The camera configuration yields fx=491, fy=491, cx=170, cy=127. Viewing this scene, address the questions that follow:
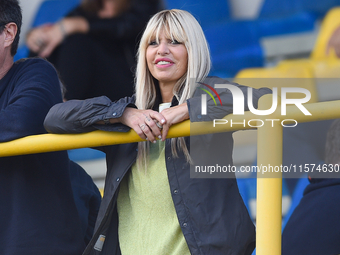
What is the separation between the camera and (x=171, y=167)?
1.33 meters

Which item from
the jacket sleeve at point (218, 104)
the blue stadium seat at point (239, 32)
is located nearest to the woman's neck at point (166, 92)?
the jacket sleeve at point (218, 104)

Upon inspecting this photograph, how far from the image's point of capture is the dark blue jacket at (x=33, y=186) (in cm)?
143

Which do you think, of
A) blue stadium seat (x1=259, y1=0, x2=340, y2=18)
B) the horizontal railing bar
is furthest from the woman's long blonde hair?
blue stadium seat (x1=259, y1=0, x2=340, y2=18)

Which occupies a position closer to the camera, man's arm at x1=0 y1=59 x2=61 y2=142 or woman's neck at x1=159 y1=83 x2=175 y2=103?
man's arm at x1=0 y1=59 x2=61 y2=142

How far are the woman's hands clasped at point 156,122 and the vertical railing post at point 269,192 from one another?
215 millimetres

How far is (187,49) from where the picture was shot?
1.47m

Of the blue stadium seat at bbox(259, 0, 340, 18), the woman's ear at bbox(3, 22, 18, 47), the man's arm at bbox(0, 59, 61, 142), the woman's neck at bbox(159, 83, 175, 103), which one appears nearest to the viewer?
the man's arm at bbox(0, 59, 61, 142)

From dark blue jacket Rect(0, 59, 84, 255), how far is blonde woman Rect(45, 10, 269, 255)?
0.41ft

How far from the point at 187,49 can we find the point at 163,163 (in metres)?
0.36

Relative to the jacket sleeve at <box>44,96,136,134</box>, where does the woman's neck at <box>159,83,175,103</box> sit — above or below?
above

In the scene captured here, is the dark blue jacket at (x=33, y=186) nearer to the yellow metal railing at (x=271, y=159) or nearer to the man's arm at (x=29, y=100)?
the man's arm at (x=29, y=100)

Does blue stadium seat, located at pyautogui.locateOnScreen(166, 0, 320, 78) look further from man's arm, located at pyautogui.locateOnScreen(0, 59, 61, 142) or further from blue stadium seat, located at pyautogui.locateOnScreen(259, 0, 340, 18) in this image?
man's arm, located at pyautogui.locateOnScreen(0, 59, 61, 142)

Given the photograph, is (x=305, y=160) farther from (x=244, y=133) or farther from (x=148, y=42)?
(x=148, y=42)

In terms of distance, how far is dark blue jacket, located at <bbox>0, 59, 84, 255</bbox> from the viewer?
4.68 ft
